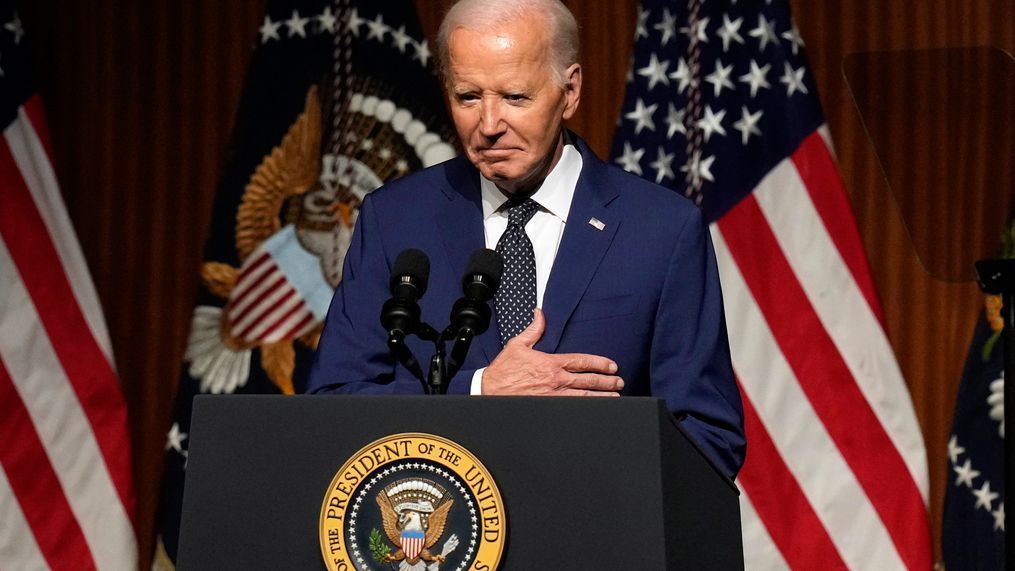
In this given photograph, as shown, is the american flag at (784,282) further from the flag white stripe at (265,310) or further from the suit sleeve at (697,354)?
the suit sleeve at (697,354)

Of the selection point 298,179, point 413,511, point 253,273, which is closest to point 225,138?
point 298,179

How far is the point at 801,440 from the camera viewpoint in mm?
3701

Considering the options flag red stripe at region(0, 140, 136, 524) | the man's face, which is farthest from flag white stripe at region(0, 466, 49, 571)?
the man's face

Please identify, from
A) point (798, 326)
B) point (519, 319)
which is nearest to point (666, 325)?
point (519, 319)

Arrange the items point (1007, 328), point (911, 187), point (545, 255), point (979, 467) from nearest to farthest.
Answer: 1. point (545, 255)
2. point (1007, 328)
3. point (979, 467)
4. point (911, 187)

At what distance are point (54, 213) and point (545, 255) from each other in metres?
2.28

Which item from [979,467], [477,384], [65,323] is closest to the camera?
[477,384]

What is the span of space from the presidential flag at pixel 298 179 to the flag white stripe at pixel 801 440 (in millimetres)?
1004

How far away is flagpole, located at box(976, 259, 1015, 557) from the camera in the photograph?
7.41ft

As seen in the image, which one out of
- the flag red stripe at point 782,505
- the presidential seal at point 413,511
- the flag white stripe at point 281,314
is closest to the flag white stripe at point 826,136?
the flag red stripe at point 782,505

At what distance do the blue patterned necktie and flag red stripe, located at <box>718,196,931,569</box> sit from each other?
1.82 metres

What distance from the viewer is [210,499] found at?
A: 1.48 metres

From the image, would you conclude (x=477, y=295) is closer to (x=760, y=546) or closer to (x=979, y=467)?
(x=760, y=546)

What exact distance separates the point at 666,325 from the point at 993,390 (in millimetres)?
1989
